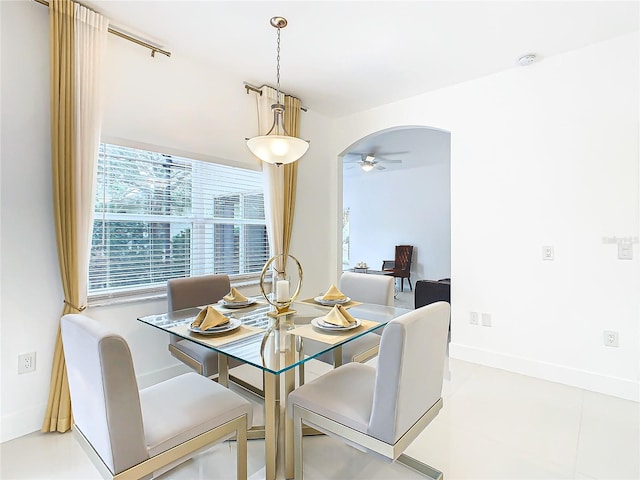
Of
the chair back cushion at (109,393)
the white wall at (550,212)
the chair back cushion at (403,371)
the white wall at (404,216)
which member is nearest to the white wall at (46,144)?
the chair back cushion at (109,393)

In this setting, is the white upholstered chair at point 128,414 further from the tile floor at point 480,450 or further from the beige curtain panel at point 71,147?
the beige curtain panel at point 71,147

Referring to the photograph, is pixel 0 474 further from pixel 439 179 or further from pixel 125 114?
pixel 439 179

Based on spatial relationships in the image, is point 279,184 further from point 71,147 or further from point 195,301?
point 71,147

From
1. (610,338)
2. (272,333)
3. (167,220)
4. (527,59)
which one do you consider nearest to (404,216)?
(527,59)

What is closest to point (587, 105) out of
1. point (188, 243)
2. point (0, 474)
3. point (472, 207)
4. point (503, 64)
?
point (503, 64)

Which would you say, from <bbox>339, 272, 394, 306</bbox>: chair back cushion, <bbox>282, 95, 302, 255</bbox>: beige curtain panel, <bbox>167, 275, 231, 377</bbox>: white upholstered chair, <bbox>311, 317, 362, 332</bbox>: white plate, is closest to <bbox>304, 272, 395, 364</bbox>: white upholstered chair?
<bbox>339, 272, 394, 306</bbox>: chair back cushion

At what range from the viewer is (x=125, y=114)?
2557 mm

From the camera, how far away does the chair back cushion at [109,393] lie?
3.62 feet

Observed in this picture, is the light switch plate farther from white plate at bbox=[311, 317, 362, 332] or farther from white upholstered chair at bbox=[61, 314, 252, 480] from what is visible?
white upholstered chair at bbox=[61, 314, 252, 480]

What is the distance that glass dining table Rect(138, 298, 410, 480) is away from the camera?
4.98ft

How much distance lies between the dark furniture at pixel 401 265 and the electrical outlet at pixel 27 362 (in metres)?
6.59

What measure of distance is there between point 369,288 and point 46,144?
2.43 metres

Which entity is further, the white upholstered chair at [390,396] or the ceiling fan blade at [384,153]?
the ceiling fan blade at [384,153]

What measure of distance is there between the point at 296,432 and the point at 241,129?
8.97ft
